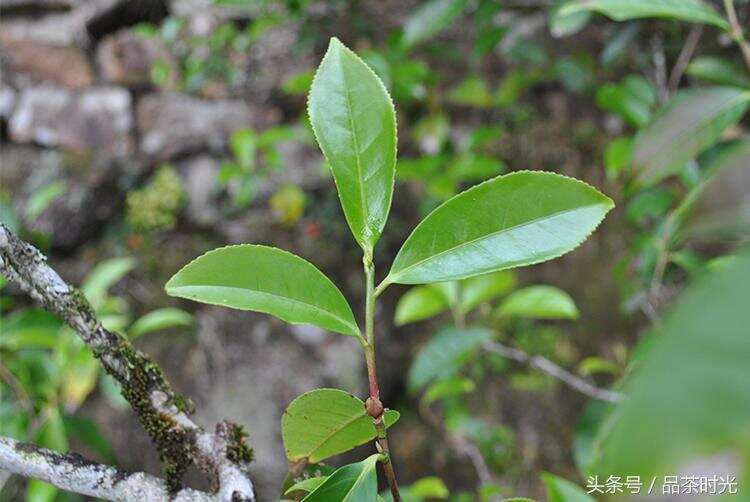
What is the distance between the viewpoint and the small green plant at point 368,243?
1.51 ft

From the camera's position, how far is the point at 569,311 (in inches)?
46.9

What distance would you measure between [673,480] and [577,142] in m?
1.69

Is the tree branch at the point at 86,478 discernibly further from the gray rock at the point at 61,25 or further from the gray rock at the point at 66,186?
the gray rock at the point at 61,25

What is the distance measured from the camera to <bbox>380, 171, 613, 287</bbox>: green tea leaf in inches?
18.2

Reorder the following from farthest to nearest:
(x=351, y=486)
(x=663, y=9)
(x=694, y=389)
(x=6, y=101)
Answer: (x=6, y=101) → (x=663, y=9) → (x=351, y=486) → (x=694, y=389)

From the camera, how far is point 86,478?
1.55ft

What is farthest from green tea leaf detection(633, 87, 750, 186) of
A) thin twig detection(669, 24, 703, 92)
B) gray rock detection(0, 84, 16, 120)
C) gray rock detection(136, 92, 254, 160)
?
gray rock detection(0, 84, 16, 120)

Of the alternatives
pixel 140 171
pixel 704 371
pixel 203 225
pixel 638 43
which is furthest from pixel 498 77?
pixel 704 371

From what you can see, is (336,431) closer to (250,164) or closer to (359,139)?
(359,139)

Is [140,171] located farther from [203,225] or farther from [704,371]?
[704,371]

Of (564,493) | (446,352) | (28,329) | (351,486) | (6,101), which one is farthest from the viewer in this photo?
(6,101)

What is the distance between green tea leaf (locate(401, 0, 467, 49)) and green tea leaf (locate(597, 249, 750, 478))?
3.65 feet

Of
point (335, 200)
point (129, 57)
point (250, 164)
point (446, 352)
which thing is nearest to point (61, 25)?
point (129, 57)

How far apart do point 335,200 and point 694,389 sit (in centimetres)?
215
